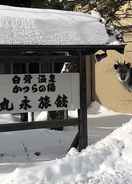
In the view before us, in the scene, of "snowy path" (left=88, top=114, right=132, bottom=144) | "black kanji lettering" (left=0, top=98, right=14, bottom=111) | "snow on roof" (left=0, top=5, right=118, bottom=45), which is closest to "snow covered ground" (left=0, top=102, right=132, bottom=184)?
"snowy path" (left=88, top=114, right=132, bottom=144)

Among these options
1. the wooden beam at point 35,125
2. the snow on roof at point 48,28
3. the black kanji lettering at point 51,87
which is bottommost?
the wooden beam at point 35,125

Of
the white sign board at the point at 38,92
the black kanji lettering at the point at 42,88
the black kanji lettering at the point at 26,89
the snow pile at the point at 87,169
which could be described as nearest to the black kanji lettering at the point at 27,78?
the white sign board at the point at 38,92

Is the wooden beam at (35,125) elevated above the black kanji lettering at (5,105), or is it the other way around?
the black kanji lettering at (5,105)

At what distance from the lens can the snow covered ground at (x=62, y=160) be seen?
7.89m

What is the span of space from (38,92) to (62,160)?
2659mm

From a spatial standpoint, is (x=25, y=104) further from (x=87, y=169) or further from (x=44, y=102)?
(x=87, y=169)

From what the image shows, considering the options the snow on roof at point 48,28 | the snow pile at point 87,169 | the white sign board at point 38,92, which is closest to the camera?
the snow pile at point 87,169

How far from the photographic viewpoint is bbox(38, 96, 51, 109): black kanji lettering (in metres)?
10.9

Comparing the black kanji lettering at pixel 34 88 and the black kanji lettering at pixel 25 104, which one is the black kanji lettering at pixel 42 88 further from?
the black kanji lettering at pixel 25 104

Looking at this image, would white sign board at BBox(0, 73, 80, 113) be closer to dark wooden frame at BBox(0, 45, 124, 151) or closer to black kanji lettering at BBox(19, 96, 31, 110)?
black kanji lettering at BBox(19, 96, 31, 110)

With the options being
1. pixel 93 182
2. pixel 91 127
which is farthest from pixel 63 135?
pixel 93 182

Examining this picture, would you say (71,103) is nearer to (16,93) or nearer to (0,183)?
(16,93)

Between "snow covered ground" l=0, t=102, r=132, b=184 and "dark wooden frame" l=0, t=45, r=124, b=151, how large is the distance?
1.98ft

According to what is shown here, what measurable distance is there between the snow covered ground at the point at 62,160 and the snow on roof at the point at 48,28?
1.85m
